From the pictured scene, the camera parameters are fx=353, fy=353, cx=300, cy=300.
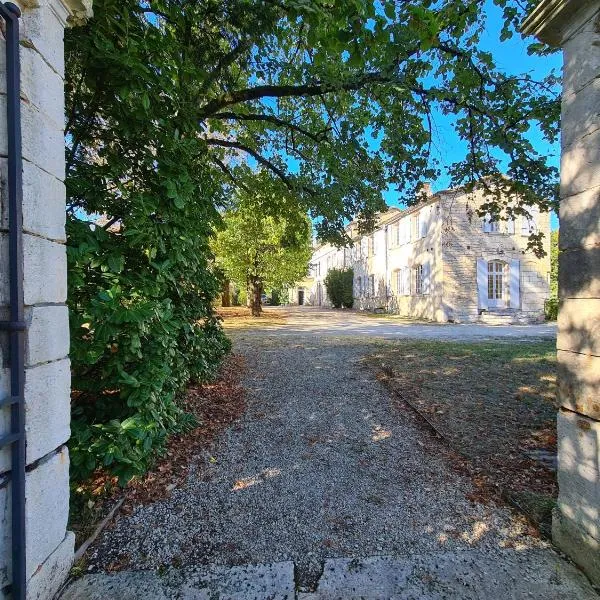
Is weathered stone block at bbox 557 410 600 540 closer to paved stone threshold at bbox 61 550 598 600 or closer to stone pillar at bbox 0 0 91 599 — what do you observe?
paved stone threshold at bbox 61 550 598 600

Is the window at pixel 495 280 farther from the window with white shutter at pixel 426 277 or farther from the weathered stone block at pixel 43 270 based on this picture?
the weathered stone block at pixel 43 270

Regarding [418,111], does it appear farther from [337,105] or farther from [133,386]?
[133,386]

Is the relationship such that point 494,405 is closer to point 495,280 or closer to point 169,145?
point 169,145

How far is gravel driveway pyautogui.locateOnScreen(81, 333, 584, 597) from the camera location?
2.28m

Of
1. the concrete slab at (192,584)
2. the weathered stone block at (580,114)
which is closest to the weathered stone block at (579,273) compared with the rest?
the weathered stone block at (580,114)

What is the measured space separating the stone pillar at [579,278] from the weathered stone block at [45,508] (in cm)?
296

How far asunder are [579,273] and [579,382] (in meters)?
0.64

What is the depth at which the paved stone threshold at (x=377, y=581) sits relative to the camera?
1.93 metres

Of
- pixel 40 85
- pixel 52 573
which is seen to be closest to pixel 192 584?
pixel 52 573

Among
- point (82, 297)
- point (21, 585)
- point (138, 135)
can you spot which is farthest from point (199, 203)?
point (21, 585)

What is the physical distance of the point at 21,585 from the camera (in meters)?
1.57

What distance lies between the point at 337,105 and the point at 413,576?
6110 millimetres

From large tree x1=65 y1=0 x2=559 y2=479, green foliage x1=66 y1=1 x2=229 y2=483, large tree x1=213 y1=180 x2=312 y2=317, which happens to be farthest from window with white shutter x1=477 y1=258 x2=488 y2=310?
green foliage x1=66 y1=1 x2=229 y2=483

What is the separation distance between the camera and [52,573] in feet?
6.18
